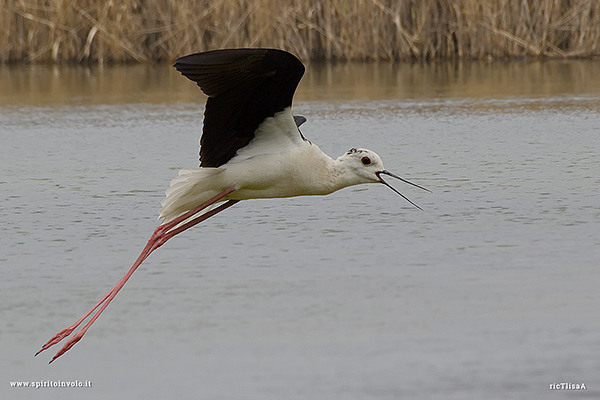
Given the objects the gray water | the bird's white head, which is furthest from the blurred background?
the bird's white head

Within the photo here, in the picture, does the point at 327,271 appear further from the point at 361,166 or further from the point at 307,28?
the point at 307,28

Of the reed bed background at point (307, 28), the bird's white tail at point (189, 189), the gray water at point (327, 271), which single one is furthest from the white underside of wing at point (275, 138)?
the reed bed background at point (307, 28)

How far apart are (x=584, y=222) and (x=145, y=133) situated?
4327 millimetres

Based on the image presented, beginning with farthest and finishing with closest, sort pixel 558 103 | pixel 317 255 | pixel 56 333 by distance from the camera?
1. pixel 558 103
2. pixel 317 255
3. pixel 56 333

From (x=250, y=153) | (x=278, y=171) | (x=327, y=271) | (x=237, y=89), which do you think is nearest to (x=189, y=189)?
(x=250, y=153)

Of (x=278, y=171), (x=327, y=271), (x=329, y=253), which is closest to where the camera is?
(x=278, y=171)

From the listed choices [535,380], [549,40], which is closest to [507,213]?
[535,380]

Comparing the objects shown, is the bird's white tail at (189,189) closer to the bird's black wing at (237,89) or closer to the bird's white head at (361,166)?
the bird's black wing at (237,89)

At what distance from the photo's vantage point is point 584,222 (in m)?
5.68

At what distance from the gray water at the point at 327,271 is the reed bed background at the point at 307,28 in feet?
12.9

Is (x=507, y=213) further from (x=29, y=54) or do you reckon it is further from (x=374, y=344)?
(x=29, y=54)

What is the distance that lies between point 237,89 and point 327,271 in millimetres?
958

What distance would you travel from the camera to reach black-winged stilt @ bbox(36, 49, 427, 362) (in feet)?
14.5

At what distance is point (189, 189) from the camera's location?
4.96m
